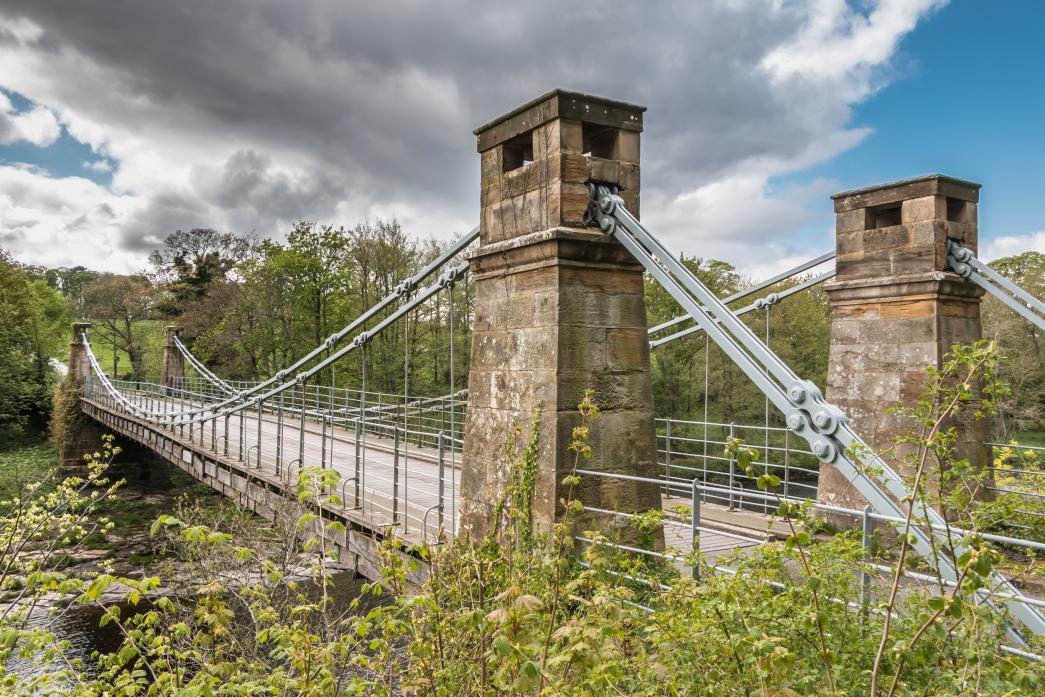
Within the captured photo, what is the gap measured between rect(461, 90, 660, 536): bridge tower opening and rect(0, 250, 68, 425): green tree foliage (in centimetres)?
2406

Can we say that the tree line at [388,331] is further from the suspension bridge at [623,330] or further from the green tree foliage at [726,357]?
the suspension bridge at [623,330]

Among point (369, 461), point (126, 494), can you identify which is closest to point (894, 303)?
point (369, 461)

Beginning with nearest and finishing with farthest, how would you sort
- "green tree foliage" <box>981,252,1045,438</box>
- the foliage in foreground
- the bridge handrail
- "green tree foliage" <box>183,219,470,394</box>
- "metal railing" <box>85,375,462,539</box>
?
the foliage in foreground
the bridge handrail
"metal railing" <box>85,375,462,539</box>
"green tree foliage" <box>981,252,1045,438</box>
"green tree foliage" <box>183,219,470,394</box>

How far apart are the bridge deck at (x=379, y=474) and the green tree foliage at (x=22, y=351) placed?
42.2 feet

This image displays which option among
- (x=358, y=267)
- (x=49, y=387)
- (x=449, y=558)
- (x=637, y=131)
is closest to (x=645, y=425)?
(x=449, y=558)

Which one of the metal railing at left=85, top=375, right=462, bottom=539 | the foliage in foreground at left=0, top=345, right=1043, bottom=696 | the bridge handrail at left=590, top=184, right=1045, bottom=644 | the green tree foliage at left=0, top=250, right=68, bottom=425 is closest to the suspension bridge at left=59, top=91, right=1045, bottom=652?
the bridge handrail at left=590, top=184, right=1045, bottom=644

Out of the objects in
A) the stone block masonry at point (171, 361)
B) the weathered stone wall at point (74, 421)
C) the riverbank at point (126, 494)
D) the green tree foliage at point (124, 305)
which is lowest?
the riverbank at point (126, 494)

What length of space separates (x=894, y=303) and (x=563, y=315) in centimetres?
314

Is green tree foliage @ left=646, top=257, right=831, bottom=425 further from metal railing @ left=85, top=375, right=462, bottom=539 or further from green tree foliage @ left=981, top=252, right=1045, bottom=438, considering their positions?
metal railing @ left=85, top=375, right=462, bottom=539

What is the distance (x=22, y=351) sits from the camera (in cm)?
2484

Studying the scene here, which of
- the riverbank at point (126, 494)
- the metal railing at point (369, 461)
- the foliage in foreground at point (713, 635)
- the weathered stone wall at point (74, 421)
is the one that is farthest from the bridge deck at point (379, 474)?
the weathered stone wall at point (74, 421)

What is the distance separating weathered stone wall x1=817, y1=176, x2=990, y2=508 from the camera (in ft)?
18.0

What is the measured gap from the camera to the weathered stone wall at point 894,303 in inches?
215

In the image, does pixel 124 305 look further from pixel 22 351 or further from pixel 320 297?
pixel 320 297
